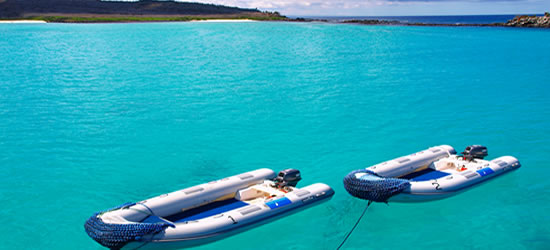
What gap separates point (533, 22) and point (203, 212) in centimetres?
5607

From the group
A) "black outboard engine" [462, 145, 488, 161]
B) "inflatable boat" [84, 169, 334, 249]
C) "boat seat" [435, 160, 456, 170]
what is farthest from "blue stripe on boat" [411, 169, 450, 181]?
"inflatable boat" [84, 169, 334, 249]

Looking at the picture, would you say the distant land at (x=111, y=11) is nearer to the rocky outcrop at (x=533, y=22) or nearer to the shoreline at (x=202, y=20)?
the shoreline at (x=202, y=20)

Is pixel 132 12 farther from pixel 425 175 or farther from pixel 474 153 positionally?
pixel 425 175

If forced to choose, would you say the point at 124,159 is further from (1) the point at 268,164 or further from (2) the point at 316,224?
(2) the point at 316,224

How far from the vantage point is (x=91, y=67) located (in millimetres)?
22766

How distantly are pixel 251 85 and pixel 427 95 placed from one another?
6.68 m

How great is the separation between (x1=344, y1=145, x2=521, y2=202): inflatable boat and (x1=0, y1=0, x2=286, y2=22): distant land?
2604 inches

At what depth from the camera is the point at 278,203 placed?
264 inches

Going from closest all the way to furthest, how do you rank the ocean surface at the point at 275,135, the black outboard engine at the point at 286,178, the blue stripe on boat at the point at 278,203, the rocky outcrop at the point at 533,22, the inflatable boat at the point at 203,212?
1. the inflatable boat at the point at 203,212
2. the blue stripe on boat at the point at 278,203
3. the ocean surface at the point at 275,135
4. the black outboard engine at the point at 286,178
5. the rocky outcrop at the point at 533,22

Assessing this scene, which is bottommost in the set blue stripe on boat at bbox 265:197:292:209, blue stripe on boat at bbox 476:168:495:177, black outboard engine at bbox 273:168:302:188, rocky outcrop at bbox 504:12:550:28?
blue stripe on boat at bbox 476:168:495:177

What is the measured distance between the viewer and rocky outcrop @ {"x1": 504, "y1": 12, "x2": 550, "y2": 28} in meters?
49.6

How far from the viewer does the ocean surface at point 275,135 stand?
7168 millimetres

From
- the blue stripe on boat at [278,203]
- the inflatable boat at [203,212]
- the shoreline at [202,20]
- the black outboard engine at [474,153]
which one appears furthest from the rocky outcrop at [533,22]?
the blue stripe on boat at [278,203]

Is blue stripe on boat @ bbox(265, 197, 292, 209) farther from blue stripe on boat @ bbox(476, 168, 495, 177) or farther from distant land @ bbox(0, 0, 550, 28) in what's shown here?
distant land @ bbox(0, 0, 550, 28)
